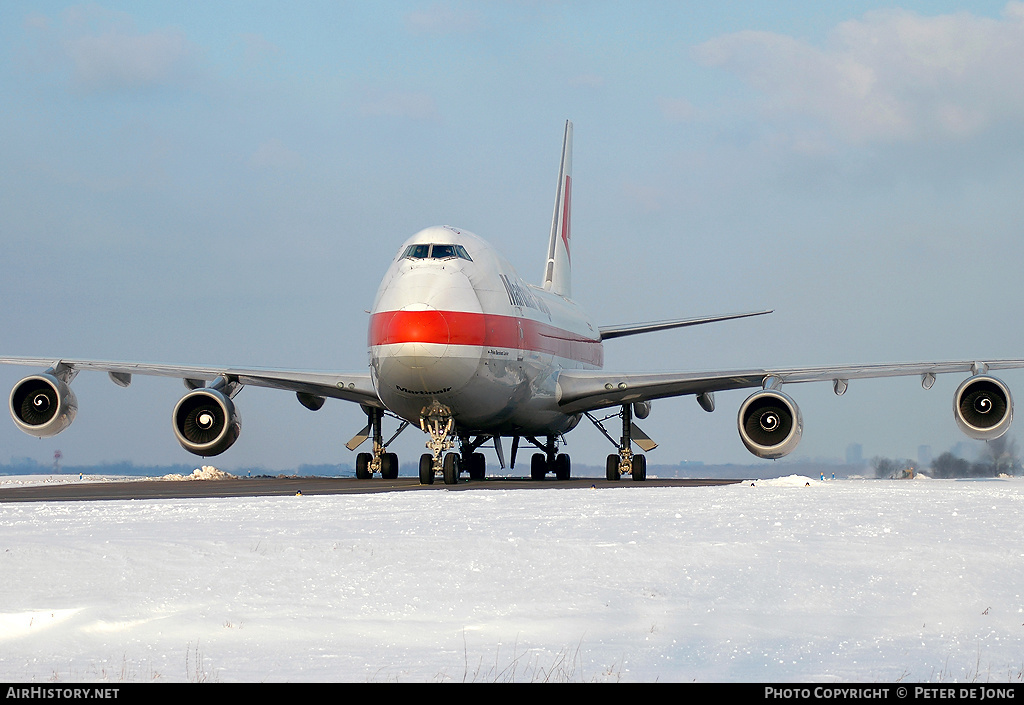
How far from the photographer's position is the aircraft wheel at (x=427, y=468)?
1033 inches

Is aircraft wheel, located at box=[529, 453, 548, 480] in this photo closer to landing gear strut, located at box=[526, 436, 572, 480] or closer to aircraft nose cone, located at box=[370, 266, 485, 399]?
landing gear strut, located at box=[526, 436, 572, 480]

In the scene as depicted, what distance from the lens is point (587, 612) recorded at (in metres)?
10.4

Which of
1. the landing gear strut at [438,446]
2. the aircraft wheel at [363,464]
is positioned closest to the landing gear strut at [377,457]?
the aircraft wheel at [363,464]

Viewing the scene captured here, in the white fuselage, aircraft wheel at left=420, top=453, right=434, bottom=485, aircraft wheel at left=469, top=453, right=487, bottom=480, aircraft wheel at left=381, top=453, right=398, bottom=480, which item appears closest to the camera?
the white fuselage

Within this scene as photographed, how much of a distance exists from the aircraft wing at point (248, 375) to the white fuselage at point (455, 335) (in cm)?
259

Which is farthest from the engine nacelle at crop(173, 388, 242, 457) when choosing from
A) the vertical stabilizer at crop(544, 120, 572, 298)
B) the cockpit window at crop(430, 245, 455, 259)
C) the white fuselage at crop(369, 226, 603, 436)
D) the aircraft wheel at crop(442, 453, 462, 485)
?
the vertical stabilizer at crop(544, 120, 572, 298)

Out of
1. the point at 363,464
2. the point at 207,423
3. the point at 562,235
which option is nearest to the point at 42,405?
the point at 207,423

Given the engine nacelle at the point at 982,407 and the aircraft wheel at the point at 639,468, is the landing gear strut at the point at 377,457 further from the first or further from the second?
the engine nacelle at the point at 982,407

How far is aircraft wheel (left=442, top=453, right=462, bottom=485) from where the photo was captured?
86.4 feet

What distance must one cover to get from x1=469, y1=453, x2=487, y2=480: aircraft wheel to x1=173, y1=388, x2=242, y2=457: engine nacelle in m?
8.17

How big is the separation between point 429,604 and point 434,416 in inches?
660
